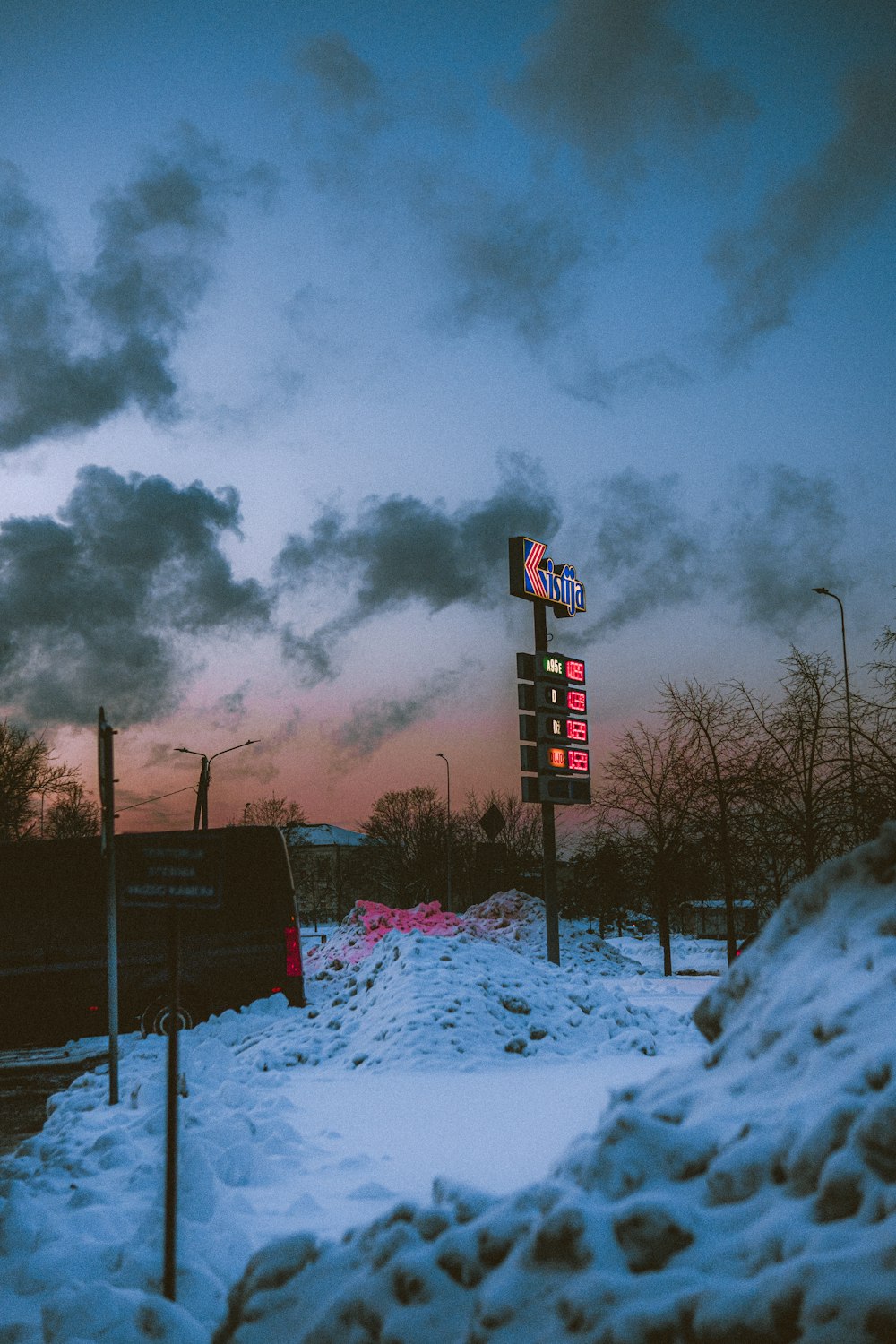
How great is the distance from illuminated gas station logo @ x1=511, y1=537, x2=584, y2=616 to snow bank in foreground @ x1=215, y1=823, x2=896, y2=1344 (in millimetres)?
15534

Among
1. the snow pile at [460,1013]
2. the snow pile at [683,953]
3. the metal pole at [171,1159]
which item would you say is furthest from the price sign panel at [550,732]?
the metal pole at [171,1159]

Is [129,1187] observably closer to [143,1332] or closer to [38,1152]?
[38,1152]

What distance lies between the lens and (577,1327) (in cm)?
280

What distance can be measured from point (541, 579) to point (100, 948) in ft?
39.2

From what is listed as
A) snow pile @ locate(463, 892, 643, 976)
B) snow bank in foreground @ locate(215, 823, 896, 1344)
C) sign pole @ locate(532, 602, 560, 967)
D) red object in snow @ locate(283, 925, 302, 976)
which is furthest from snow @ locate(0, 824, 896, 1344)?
snow pile @ locate(463, 892, 643, 976)

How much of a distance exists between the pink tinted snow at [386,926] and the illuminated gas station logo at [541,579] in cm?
703

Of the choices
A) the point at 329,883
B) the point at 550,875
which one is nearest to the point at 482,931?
the point at 550,875

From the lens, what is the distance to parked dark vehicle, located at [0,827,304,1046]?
10.7 m

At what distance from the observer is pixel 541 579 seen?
19.9 meters

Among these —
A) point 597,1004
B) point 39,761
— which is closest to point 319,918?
point 39,761

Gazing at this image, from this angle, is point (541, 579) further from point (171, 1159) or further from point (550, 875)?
point (171, 1159)

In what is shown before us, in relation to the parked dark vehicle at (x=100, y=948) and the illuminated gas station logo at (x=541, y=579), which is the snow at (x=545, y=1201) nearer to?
the parked dark vehicle at (x=100, y=948)

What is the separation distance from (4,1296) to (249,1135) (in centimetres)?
238

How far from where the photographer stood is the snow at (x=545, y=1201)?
2.82m
